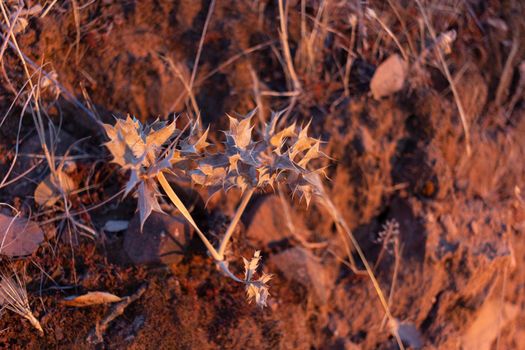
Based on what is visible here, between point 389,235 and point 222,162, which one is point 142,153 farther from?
point 389,235

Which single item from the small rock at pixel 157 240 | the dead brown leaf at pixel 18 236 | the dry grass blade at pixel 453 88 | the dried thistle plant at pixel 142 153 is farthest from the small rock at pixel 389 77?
the dead brown leaf at pixel 18 236

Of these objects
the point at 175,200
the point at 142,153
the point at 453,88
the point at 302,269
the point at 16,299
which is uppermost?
the point at 142,153

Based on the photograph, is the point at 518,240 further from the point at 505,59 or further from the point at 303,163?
the point at 303,163

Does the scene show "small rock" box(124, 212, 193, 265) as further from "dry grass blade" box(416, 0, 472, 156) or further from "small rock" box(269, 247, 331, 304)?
"dry grass blade" box(416, 0, 472, 156)

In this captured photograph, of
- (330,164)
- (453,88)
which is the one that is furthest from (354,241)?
(453,88)

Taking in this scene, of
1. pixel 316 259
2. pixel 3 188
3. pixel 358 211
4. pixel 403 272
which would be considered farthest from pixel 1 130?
pixel 403 272

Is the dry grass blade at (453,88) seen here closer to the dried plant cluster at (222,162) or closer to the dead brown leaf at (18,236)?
the dried plant cluster at (222,162)
